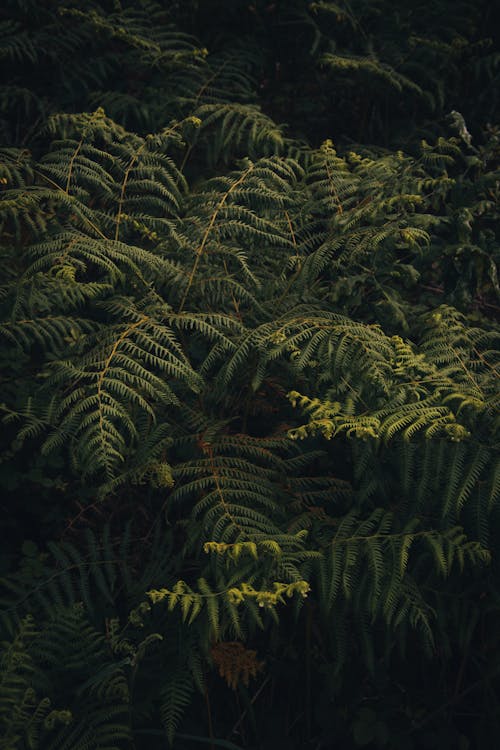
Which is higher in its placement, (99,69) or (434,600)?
(99,69)

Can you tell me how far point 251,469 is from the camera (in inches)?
90.9

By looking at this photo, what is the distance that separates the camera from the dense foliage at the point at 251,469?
2.07m

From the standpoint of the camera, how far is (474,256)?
→ 9.04 ft

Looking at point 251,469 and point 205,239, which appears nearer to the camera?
point 251,469

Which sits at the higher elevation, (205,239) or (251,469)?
(205,239)

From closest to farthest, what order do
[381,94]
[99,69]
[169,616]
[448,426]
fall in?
[448,426] → [169,616] → [99,69] → [381,94]

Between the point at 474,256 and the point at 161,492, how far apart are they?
5.24 feet

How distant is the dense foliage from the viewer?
2074mm

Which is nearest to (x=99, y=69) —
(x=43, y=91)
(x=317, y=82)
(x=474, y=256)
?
(x=43, y=91)

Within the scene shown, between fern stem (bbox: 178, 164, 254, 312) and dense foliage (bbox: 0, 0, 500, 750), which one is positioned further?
fern stem (bbox: 178, 164, 254, 312)

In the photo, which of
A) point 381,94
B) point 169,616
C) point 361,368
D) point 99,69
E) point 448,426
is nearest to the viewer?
point 448,426

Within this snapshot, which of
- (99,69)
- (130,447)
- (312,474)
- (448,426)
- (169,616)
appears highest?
(99,69)

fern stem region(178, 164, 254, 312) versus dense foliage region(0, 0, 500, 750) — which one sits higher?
fern stem region(178, 164, 254, 312)

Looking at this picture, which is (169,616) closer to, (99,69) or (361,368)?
(361,368)
